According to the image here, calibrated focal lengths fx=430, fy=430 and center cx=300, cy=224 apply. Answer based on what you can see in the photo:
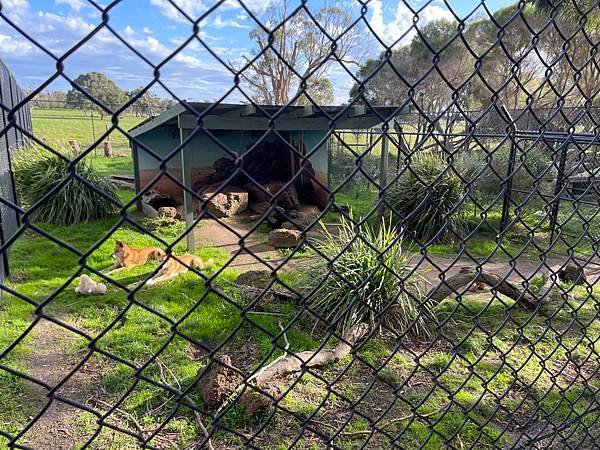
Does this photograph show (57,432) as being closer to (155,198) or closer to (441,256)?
(441,256)

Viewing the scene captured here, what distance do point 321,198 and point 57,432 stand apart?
725 centimetres

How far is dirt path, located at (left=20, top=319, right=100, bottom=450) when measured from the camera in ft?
7.80

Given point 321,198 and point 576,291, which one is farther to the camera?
point 321,198

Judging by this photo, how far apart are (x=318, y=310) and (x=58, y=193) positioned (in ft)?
17.6

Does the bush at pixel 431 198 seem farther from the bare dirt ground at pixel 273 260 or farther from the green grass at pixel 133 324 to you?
the green grass at pixel 133 324

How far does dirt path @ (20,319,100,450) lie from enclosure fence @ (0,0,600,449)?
1 cm

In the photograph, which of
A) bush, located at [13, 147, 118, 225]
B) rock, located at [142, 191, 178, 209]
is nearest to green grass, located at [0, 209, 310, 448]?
bush, located at [13, 147, 118, 225]

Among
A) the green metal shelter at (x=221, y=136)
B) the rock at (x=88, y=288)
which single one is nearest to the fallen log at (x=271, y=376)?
the rock at (x=88, y=288)

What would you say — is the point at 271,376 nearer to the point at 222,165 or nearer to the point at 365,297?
the point at 365,297

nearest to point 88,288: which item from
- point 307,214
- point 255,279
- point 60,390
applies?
point 255,279

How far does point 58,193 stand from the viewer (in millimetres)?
7070

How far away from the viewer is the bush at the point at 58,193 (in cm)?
733

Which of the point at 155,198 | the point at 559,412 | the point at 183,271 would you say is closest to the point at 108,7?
the point at 559,412

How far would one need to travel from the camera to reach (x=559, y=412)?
2.65m
